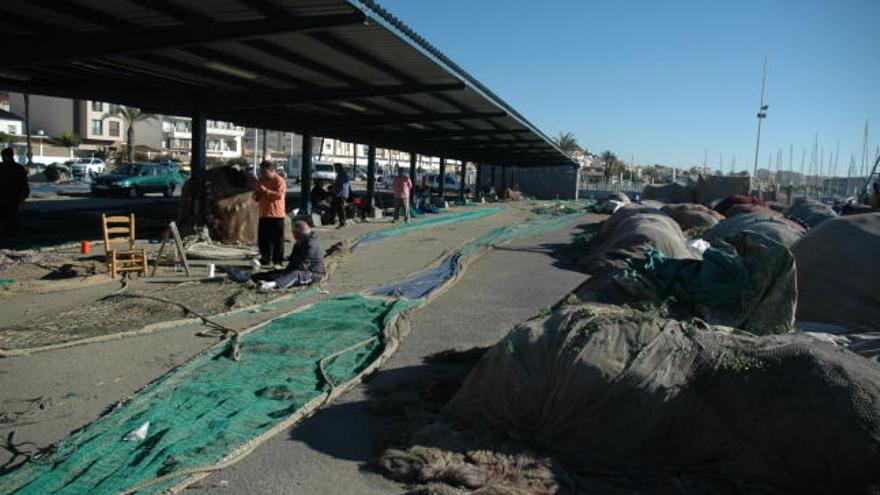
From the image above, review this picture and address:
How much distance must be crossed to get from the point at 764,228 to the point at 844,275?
4385mm

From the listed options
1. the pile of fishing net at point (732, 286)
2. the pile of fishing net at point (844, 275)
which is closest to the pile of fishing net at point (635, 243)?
the pile of fishing net at point (844, 275)

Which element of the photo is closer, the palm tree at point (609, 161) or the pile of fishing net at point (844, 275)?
the pile of fishing net at point (844, 275)

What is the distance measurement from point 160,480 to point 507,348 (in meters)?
2.21

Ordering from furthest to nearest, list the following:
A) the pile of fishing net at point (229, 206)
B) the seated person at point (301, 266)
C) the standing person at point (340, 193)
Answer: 1. the standing person at point (340, 193)
2. the pile of fishing net at point (229, 206)
3. the seated person at point (301, 266)

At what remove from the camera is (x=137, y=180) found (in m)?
29.9

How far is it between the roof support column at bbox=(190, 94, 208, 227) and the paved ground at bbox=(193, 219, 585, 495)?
6.20 m

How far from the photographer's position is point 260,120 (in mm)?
19922

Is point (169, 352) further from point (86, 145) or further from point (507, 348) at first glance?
point (86, 145)

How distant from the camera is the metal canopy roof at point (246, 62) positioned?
930cm

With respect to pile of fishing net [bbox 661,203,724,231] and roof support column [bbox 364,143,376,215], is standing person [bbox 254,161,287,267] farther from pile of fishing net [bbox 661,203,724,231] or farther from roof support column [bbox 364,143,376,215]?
roof support column [bbox 364,143,376,215]

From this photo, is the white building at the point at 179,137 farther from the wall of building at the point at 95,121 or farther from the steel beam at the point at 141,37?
the steel beam at the point at 141,37

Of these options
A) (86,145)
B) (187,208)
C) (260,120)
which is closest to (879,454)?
(187,208)

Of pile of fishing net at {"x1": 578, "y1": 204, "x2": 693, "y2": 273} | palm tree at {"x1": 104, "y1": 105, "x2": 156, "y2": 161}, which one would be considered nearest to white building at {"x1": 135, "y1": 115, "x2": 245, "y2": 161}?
palm tree at {"x1": 104, "y1": 105, "x2": 156, "y2": 161}

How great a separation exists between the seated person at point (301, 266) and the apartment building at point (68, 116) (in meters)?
64.3
